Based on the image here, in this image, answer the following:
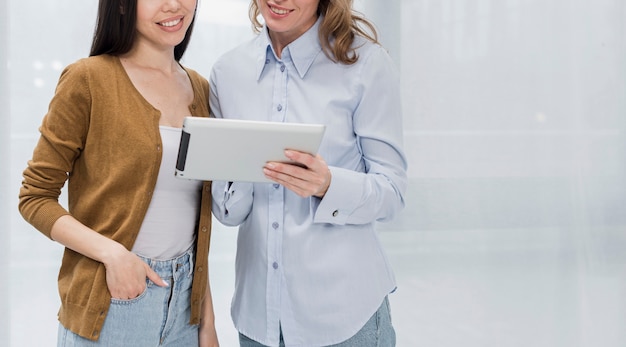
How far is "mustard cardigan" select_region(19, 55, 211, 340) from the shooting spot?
1098 millimetres

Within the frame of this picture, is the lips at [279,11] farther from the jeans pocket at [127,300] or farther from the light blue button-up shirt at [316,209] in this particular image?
the jeans pocket at [127,300]

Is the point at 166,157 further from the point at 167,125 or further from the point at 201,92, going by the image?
the point at 201,92

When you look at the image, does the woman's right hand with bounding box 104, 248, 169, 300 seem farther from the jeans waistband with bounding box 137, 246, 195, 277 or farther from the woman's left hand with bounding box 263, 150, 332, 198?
the woman's left hand with bounding box 263, 150, 332, 198

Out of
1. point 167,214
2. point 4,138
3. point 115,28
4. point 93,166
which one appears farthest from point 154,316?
point 4,138

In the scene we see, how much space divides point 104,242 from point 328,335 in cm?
43

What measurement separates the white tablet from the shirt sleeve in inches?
5.9

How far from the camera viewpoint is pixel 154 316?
1.13 metres

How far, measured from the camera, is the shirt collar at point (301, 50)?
1.21 metres

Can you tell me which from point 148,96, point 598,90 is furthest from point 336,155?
point 598,90

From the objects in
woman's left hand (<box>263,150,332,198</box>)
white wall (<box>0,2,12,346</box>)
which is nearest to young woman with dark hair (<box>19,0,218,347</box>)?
woman's left hand (<box>263,150,332,198</box>)

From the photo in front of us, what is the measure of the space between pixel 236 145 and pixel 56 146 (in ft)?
1.08

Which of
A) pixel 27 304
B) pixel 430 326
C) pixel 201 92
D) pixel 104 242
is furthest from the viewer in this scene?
pixel 430 326

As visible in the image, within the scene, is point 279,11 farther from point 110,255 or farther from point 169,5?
point 110,255

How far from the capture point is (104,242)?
1086 millimetres
